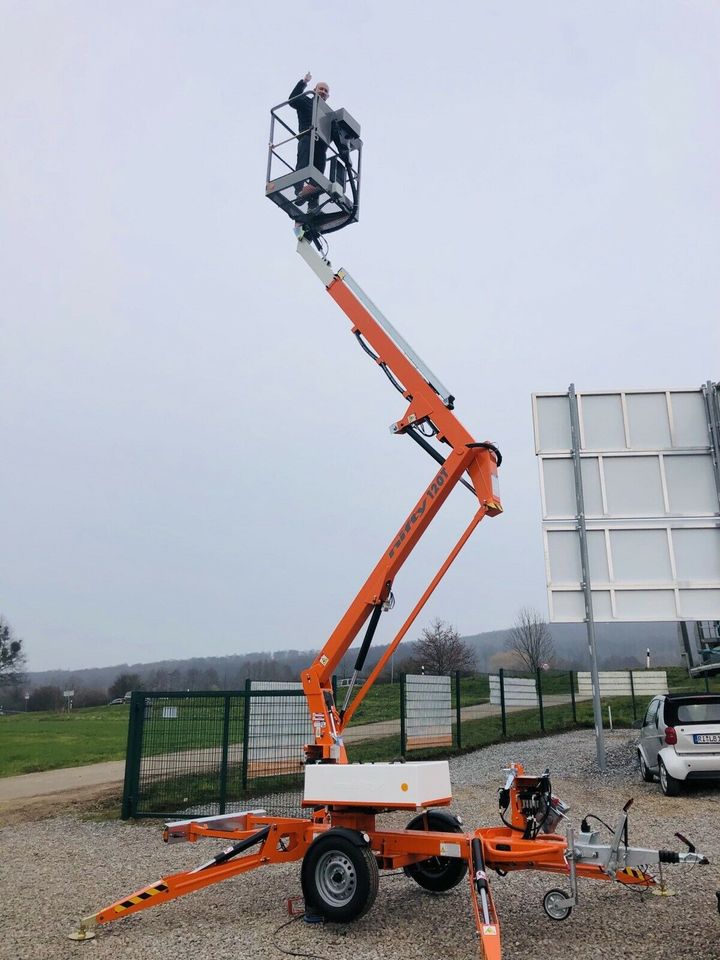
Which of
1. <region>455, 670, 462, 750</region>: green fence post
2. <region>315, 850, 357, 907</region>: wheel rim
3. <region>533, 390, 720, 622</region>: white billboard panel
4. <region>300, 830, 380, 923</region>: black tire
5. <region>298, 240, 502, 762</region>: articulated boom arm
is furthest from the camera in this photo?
<region>455, 670, 462, 750</region>: green fence post

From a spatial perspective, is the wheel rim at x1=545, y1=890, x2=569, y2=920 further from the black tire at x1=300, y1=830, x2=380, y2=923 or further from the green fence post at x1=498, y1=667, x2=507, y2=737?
the green fence post at x1=498, y1=667, x2=507, y2=737

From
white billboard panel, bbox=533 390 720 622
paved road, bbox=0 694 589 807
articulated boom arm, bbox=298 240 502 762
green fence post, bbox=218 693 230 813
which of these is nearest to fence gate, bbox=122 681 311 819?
green fence post, bbox=218 693 230 813

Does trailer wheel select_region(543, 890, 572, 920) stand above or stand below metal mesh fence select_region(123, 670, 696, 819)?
below

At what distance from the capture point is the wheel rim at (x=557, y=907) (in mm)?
6102

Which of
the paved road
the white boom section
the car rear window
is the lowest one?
the paved road

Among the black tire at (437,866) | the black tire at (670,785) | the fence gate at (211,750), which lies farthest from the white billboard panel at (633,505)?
the black tire at (437,866)

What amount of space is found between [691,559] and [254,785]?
8348mm

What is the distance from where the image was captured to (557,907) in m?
6.11

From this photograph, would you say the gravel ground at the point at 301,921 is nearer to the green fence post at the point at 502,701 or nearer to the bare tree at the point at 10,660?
the green fence post at the point at 502,701

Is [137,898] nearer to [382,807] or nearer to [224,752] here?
[382,807]

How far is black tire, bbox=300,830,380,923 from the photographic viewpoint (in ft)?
20.5

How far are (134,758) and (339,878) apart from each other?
6020 millimetres

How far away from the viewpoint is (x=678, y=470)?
1391 cm

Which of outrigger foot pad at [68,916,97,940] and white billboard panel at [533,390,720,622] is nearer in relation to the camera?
outrigger foot pad at [68,916,97,940]
